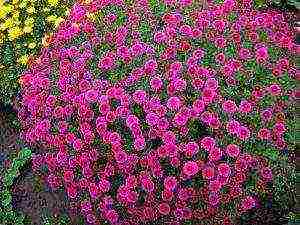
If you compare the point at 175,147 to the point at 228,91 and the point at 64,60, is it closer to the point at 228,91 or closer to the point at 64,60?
the point at 228,91

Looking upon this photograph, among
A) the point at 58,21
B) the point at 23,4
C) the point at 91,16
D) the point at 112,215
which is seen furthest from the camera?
the point at 23,4

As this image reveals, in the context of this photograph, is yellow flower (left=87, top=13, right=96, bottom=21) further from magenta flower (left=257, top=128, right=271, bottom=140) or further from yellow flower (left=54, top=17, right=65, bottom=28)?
magenta flower (left=257, top=128, right=271, bottom=140)

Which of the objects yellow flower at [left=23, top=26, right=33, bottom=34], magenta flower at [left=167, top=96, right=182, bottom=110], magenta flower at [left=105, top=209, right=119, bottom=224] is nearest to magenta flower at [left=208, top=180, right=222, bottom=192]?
magenta flower at [left=167, top=96, right=182, bottom=110]

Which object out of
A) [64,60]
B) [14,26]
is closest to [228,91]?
[64,60]

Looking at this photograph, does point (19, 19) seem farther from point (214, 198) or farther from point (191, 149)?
point (214, 198)

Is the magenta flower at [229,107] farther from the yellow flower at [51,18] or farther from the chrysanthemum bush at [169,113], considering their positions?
the yellow flower at [51,18]

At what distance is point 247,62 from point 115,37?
3.31 feet

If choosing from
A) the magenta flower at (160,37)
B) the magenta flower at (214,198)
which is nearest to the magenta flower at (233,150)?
the magenta flower at (214,198)

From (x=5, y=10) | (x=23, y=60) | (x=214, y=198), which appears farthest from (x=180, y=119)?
(x=5, y=10)

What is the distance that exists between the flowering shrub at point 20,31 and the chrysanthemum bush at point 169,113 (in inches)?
51.0

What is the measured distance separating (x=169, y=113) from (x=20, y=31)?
2.53 m

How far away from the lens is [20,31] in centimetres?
596

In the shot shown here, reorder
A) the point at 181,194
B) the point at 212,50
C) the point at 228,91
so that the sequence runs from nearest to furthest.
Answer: the point at 181,194 → the point at 228,91 → the point at 212,50

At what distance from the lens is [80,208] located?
15.0 ft
